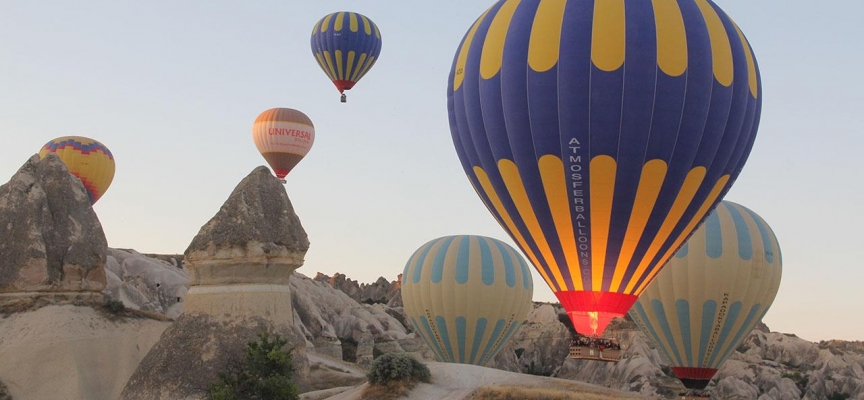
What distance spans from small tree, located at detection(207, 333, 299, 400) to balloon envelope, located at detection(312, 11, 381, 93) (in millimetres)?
37506

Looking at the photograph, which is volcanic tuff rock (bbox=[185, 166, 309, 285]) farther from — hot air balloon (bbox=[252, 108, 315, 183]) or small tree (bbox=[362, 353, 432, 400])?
hot air balloon (bbox=[252, 108, 315, 183])

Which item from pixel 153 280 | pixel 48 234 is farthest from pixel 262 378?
pixel 153 280

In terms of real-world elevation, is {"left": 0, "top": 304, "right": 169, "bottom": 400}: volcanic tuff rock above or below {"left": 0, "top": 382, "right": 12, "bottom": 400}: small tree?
above

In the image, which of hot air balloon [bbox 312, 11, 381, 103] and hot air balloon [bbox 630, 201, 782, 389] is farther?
hot air balloon [bbox 312, 11, 381, 103]

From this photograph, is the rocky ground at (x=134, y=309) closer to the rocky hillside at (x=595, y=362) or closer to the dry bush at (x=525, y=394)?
the dry bush at (x=525, y=394)

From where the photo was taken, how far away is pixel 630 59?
27.2 meters

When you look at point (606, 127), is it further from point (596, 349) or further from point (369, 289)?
point (369, 289)

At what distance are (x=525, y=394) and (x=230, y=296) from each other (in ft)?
27.0

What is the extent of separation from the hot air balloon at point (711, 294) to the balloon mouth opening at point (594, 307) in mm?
12379

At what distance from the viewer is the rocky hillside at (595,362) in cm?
6800

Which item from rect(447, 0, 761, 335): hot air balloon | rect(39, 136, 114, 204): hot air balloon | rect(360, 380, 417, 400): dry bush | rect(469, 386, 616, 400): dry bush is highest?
rect(39, 136, 114, 204): hot air balloon

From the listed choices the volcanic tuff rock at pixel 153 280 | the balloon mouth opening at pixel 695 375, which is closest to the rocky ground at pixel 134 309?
the balloon mouth opening at pixel 695 375

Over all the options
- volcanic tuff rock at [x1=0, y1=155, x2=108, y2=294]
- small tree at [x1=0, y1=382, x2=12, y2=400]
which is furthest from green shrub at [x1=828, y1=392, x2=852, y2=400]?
small tree at [x1=0, y1=382, x2=12, y2=400]

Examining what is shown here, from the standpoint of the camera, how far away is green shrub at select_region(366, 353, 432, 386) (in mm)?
26438
